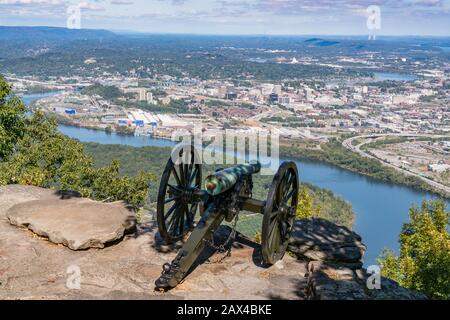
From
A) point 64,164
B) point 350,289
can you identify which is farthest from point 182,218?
point 64,164

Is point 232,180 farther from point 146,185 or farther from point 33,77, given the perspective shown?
point 33,77

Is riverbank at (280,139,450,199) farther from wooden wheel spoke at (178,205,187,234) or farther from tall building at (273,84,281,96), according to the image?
tall building at (273,84,281,96)

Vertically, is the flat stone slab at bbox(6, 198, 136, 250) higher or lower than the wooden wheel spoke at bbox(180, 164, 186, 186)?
lower

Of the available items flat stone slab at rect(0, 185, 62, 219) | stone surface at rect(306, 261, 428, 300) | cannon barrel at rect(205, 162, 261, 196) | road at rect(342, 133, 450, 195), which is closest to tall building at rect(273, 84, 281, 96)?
road at rect(342, 133, 450, 195)

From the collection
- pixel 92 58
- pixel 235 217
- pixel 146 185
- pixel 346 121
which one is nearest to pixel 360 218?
pixel 146 185

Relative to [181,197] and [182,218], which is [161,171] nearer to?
[182,218]

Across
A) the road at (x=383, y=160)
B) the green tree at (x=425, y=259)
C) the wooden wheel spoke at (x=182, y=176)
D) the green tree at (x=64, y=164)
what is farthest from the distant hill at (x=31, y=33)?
the wooden wheel spoke at (x=182, y=176)
